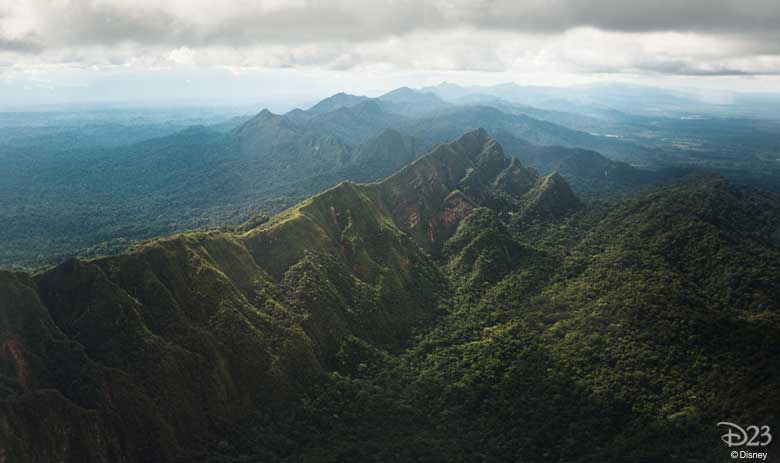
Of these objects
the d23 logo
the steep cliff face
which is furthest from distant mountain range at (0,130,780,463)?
the d23 logo

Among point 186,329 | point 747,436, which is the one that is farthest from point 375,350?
point 747,436

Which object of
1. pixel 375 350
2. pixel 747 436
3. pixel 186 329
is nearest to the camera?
pixel 747 436

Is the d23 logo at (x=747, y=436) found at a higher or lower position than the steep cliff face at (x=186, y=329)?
lower

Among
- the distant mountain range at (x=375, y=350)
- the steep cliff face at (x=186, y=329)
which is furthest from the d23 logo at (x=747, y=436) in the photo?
the steep cliff face at (x=186, y=329)

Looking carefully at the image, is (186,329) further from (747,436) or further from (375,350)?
(747,436)

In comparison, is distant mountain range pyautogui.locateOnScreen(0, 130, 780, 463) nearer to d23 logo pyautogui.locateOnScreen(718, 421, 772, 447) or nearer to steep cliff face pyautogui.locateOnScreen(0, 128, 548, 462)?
steep cliff face pyautogui.locateOnScreen(0, 128, 548, 462)

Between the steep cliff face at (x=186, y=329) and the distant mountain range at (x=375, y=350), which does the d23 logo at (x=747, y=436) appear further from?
the steep cliff face at (x=186, y=329)

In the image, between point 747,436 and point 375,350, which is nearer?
point 747,436
